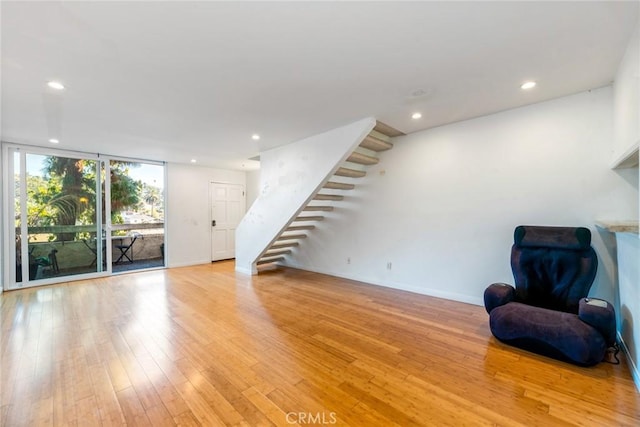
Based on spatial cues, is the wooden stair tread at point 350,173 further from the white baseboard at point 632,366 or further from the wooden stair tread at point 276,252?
the white baseboard at point 632,366

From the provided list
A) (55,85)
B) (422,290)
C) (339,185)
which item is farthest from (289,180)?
(55,85)

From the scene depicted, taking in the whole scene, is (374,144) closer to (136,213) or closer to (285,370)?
(285,370)

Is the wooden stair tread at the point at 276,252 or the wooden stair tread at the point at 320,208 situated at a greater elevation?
the wooden stair tread at the point at 320,208

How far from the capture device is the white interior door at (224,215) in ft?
22.9

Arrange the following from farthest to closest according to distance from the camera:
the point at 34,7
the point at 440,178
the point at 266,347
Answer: the point at 440,178
the point at 266,347
the point at 34,7

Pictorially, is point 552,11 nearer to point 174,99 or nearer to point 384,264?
point 174,99

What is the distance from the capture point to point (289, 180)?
450 centimetres

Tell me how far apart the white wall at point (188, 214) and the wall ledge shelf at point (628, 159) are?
281 inches

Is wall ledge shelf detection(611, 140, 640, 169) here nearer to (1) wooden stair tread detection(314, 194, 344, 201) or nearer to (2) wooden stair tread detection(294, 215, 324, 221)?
(1) wooden stair tread detection(314, 194, 344, 201)

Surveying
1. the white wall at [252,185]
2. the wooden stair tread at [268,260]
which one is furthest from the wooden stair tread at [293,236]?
the white wall at [252,185]

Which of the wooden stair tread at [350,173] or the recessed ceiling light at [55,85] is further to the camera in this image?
the wooden stair tread at [350,173]

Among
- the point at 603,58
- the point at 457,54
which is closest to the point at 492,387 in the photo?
the point at 457,54

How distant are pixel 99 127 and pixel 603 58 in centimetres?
557

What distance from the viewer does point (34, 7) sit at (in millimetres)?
1534
